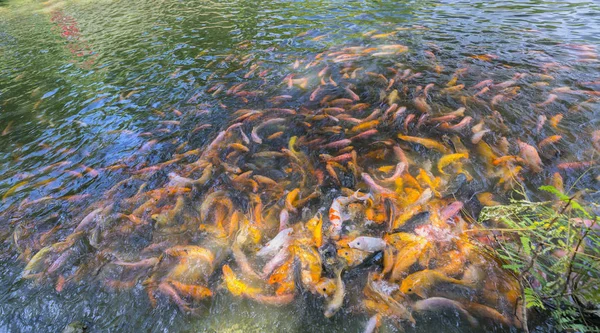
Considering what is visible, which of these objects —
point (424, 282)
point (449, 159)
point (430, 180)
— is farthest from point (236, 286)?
point (449, 159)

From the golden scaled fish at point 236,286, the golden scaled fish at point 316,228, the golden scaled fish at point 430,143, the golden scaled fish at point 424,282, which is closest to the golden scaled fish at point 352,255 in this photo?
the golden scaled fish at point 316,228

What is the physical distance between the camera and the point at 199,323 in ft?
12.6

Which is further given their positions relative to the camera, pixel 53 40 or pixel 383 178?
pixel 53 40

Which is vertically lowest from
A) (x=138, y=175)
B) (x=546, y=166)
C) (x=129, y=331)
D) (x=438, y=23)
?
(x=129, y=331)

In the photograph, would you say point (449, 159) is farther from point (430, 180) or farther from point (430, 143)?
point (430, 180)

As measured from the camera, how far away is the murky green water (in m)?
4.12

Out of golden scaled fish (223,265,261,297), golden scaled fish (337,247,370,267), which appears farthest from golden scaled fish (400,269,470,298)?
golden scaled fish (223,265,261,297)

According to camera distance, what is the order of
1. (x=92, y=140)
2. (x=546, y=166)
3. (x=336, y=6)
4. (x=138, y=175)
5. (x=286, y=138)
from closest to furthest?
1. (x=546, y=166)
2. (x=138, y=175)
3. (x=286, y=138)
4. (x=92, y=140)
5. (x=336, y=6)

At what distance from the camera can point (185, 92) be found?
9.51m

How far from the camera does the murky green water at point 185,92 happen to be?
412cm

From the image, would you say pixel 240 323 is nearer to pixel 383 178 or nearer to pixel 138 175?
pixel 383 178

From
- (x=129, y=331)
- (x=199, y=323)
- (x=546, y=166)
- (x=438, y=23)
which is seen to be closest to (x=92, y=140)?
(x=129, y=331)

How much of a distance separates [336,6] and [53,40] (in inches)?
625

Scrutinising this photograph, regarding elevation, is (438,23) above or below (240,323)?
above
